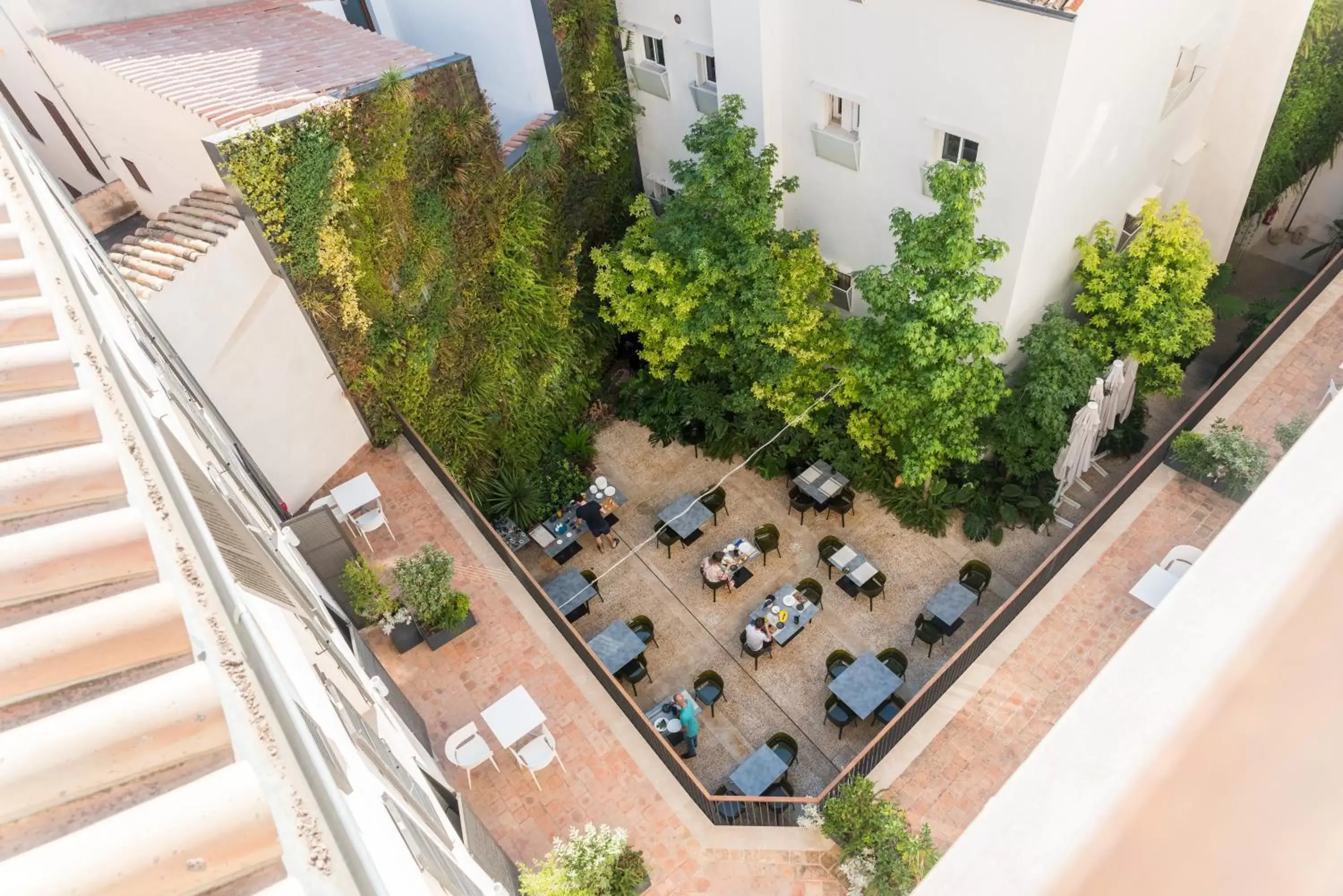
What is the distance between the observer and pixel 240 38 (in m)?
14.2

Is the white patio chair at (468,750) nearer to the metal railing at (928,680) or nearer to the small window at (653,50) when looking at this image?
the metal railing at (928,680)

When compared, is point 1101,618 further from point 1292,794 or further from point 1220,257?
point 1292,794

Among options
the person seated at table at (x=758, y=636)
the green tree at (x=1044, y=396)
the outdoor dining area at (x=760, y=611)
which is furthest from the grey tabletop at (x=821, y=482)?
the person seated at table at (x=758, y=636)

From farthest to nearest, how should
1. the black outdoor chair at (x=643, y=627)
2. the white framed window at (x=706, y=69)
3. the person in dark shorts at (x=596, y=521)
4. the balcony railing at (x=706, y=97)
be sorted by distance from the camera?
the person in dark shorts at (x=596, y=521) < the balcony railing at (x=706, y=97) < the white framed window at (x=706, y=69) < the black outdoor chair at (x=643, y=627)

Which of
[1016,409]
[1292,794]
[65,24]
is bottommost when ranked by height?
[1016,409]

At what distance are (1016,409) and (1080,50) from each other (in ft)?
20.4

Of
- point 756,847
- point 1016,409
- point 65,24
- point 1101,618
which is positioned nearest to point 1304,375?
point 1016,409

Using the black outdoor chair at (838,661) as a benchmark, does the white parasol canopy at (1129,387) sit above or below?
above

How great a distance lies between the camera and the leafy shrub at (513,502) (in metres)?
16.7

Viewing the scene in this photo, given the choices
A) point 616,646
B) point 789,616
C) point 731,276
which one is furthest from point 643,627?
point 731,276

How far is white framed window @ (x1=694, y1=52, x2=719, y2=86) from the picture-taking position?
15.9 meters

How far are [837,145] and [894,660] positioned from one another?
8.83 metres

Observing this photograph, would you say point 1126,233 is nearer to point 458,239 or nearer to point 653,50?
point 653,50

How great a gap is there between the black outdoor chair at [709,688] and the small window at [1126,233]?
10.8 meters
